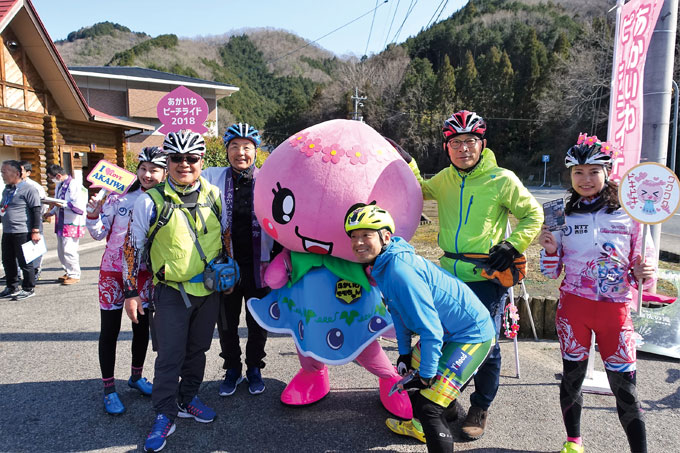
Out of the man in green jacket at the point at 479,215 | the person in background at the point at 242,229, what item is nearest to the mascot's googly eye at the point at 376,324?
the man in green jacket at the point at 479,215

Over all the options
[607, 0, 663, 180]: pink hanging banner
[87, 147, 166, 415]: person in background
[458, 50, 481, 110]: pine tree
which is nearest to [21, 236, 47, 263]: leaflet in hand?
[87, 147, 166, 415]: person in background

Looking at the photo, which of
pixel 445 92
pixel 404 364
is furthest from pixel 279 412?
pixel 445 92

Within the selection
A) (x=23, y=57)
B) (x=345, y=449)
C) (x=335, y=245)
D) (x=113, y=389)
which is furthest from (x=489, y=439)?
(x=23, y=57)

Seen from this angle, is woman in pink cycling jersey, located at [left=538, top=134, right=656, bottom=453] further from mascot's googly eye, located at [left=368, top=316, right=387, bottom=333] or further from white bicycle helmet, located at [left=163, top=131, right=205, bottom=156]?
white bicycle helmet, located at [left=163, top=131, right=205, bottom=156]

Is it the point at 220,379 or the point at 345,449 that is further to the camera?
the point at 220,379

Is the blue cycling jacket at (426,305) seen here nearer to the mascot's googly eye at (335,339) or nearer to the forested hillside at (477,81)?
the mascot's googly eye at (335,339)

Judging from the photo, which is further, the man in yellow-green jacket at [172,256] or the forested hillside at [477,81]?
the forested hillside at [477,81]

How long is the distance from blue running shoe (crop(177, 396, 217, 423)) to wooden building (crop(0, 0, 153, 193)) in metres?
13.0

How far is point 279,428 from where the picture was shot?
126 inches

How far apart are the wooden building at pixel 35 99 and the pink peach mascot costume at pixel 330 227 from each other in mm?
13226

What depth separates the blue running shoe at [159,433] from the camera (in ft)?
9.52

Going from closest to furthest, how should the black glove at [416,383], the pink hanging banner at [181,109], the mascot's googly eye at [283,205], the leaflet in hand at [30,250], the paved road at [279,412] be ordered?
1. the black glove at [416,383]
2. the paved road at [279,412]
3. the mascot's googly eye at [283,205]
4. the leaflet in hand at [30,250]
5. the pink hanging banner at [181,109]

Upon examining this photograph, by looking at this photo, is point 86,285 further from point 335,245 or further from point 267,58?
point 267,58

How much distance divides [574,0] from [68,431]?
83242mm
